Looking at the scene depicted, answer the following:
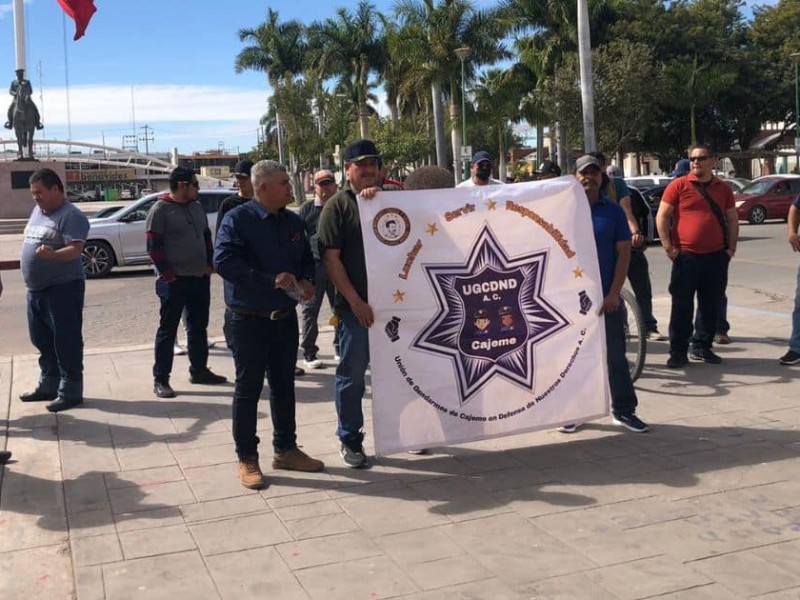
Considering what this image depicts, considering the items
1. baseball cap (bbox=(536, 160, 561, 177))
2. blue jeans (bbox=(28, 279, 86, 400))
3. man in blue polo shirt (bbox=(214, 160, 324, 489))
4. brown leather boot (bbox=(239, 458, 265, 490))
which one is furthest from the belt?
baseball cap (bbox=(536, 160, 561, 177))

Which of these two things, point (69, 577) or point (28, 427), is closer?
point (69, 577)

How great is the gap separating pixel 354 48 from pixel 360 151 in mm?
46954

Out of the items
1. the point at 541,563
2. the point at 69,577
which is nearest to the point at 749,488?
the point at 541,563

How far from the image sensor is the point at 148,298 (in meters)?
13.8

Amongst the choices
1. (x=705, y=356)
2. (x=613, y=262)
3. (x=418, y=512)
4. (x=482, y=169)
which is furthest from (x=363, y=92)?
(x=418, y=512)

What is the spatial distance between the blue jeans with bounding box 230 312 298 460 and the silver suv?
12.2 metres

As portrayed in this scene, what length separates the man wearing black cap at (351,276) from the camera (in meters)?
4.92

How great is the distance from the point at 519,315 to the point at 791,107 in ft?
157

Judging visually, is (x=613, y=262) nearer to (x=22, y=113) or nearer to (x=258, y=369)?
(x=258, y=369)

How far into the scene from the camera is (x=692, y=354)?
7734mm

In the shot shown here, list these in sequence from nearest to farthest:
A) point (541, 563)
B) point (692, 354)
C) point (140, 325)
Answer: point (541, 563) → point (692, 354) → point (140, 325)

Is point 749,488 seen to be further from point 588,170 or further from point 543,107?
point 543,107

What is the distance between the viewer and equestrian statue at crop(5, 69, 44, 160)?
3195 centimetres

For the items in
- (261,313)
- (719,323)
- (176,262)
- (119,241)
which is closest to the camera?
(261,313)
